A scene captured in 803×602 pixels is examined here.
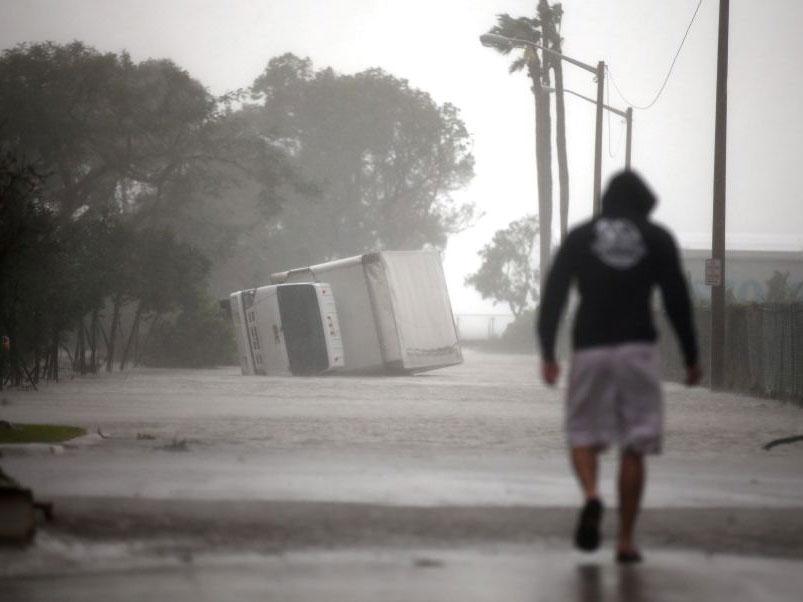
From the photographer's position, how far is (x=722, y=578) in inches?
307

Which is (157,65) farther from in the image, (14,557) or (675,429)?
(14,557)

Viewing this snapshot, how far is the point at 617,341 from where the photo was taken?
8.12 metres

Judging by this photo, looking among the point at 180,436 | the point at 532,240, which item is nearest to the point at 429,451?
the point at 180,436

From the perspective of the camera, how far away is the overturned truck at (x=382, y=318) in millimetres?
40719

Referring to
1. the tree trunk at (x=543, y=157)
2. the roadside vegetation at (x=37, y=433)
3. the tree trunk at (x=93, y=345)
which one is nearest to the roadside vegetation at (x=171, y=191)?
the tree trunk at (x=93, y=345)

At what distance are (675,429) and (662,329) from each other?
2170 centimetres

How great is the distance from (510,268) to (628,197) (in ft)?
302

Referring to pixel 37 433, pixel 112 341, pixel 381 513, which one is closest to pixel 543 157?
pixel 112 341

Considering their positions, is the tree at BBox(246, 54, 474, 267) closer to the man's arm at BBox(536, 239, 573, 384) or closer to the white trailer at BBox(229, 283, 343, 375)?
the white trailer at BBox(229, 283, 343, 375)

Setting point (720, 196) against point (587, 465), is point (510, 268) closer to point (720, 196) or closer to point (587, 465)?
point (720, 196)

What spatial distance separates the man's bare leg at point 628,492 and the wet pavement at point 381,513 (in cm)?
17

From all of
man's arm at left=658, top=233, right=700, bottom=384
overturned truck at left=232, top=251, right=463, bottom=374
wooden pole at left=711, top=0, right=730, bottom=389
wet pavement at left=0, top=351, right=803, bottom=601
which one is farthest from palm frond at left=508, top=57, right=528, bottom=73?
man's arm at left=658, top=233, right=700, bottom=384

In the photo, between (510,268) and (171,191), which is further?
(510,268)

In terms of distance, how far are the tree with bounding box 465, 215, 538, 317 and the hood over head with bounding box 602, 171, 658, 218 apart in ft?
296
